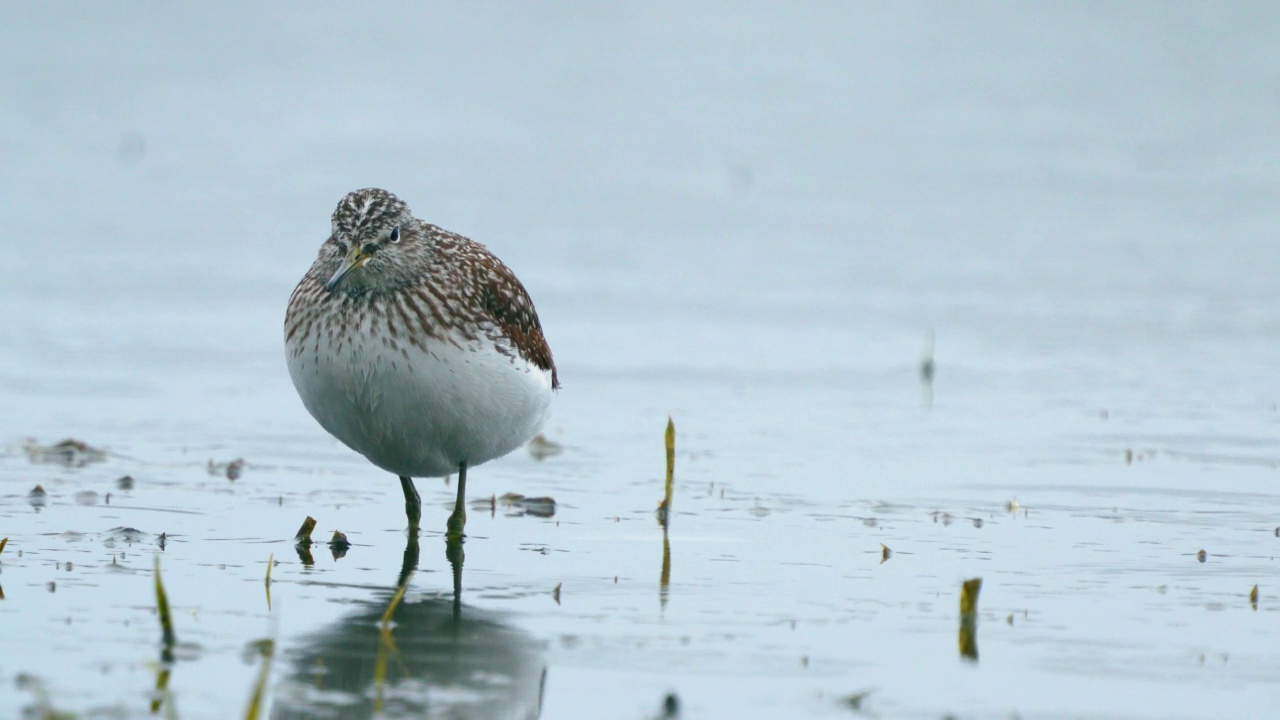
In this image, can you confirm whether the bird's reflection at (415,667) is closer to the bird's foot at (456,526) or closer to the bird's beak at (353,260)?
the bird's foot at (456,526)

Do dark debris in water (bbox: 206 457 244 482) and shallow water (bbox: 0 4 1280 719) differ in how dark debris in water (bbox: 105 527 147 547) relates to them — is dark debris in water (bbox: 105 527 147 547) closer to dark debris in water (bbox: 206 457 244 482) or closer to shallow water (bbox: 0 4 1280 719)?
shallow water (bbox: 0 4 1280 719)

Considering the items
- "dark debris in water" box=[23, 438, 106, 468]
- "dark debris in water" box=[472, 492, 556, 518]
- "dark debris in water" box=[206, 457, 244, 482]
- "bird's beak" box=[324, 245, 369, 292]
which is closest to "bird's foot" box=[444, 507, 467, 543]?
"dark debris in water" box=[472, 492, 556, 518]

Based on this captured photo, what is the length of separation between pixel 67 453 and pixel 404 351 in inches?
129

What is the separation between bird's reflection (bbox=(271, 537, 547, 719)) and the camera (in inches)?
235

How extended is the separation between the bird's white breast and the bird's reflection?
1.32 meters

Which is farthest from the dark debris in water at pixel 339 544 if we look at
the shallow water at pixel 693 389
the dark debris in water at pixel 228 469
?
the dark debris in water at pixel 228 469

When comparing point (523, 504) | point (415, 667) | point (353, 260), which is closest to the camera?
point (415, 667)

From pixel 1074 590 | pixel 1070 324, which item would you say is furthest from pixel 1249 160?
pixel 1074 590

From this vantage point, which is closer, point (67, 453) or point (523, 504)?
point (523, 504)

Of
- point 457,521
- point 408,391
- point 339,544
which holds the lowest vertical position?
point 339,544

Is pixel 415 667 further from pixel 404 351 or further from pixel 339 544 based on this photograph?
pixel 404 351

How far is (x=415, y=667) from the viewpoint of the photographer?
6473mm

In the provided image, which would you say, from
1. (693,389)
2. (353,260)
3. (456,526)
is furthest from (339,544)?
(693,389)

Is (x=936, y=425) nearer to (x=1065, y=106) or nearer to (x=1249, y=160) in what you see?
(x=1249, y=160)
